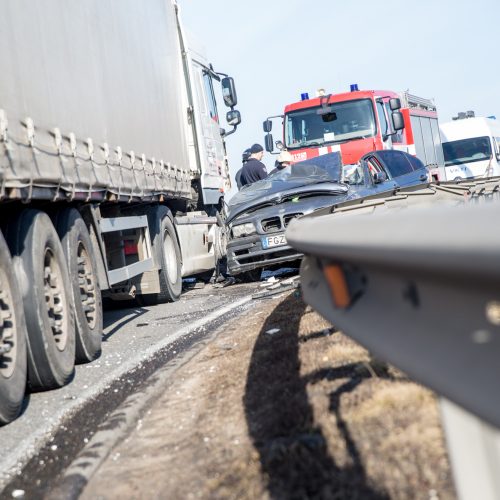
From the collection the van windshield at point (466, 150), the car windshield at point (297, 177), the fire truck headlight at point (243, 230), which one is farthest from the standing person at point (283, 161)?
the van windshield at point (466, 150)

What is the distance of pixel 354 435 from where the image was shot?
368 cm

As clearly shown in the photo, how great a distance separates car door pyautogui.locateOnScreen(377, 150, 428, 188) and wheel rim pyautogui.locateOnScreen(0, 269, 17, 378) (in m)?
9.23

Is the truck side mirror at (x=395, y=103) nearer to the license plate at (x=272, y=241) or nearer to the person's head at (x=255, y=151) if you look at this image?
the person's head at (x=255, y=151)

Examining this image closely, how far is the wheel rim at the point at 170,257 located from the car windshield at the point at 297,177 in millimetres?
1687

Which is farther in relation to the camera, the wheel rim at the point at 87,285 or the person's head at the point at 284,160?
the person's head at the point at 284,160

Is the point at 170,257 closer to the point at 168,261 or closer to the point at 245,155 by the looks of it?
the point at 168,261

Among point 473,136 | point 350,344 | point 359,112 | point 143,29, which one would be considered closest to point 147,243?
point 143,29

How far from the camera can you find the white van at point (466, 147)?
117ft

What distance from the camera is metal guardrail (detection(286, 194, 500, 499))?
1.53 metres

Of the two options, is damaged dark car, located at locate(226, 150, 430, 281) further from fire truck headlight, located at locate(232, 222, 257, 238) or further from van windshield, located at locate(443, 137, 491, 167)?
van windshield, located at locate(443, 137, 491, 167)

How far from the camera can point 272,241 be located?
13797mm

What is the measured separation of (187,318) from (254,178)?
6264 millimetres

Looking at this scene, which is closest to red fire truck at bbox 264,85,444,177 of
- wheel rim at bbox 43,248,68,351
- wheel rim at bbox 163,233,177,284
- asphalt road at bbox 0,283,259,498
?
wheel rim at bbox 163,233,177,284

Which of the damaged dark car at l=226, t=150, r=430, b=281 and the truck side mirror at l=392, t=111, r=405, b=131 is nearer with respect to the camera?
the damaged dark car at l=226, t=150, r=430, b=281
